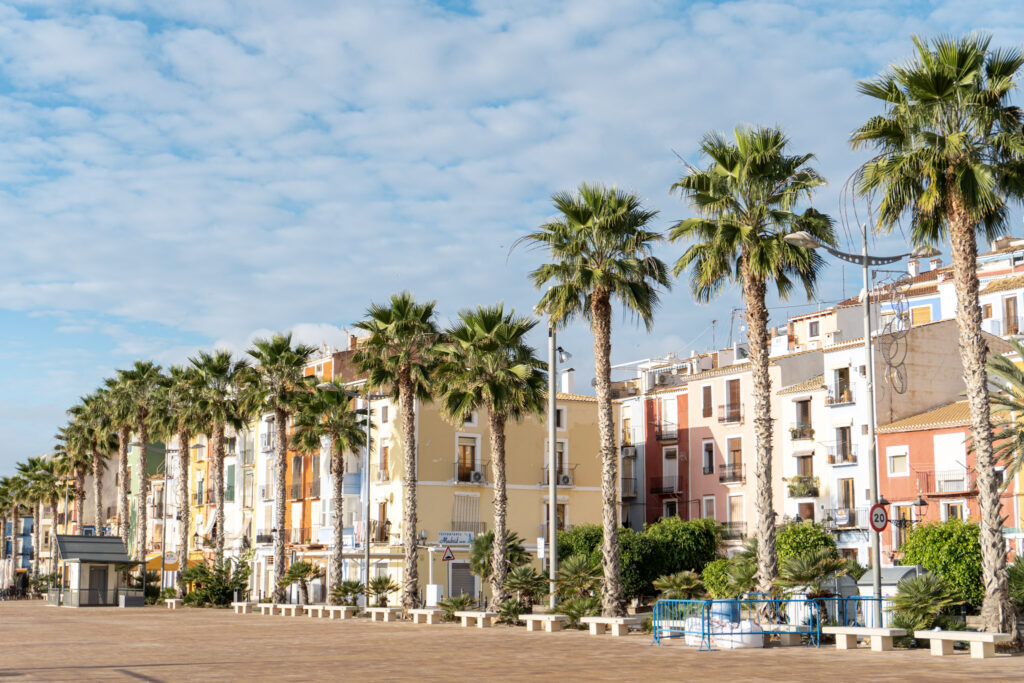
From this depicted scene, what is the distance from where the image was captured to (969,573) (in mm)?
39531

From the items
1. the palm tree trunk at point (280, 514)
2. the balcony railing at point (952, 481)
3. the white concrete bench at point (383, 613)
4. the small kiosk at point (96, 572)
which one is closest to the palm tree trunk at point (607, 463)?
the white concrete bench at point (383, 613)

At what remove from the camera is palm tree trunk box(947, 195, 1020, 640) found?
925 inches

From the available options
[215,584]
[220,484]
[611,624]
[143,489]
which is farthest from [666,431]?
[611,624]

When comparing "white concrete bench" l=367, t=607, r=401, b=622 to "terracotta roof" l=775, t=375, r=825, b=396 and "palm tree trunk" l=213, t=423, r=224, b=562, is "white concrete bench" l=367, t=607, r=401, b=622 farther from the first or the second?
"terracotta roof" l=775, t=375, r=825, b=396

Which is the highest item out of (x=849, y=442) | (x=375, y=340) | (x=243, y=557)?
(x=375, y=340)

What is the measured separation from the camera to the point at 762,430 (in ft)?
97.2

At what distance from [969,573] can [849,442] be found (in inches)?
786

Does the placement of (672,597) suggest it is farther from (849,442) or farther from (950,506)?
(849,442)

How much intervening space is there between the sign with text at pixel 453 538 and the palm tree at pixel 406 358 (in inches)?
657

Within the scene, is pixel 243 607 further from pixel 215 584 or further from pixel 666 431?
pixel 666 431

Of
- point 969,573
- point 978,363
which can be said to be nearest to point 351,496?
point 969,573

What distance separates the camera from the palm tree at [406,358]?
47.8 meters

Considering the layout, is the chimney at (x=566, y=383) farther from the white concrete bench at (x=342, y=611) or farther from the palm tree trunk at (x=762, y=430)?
the palm tree trunk at (x=762, y=430)

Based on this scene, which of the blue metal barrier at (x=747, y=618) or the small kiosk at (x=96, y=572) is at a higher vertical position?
the blue metal barrier at (x=747, y=618)
